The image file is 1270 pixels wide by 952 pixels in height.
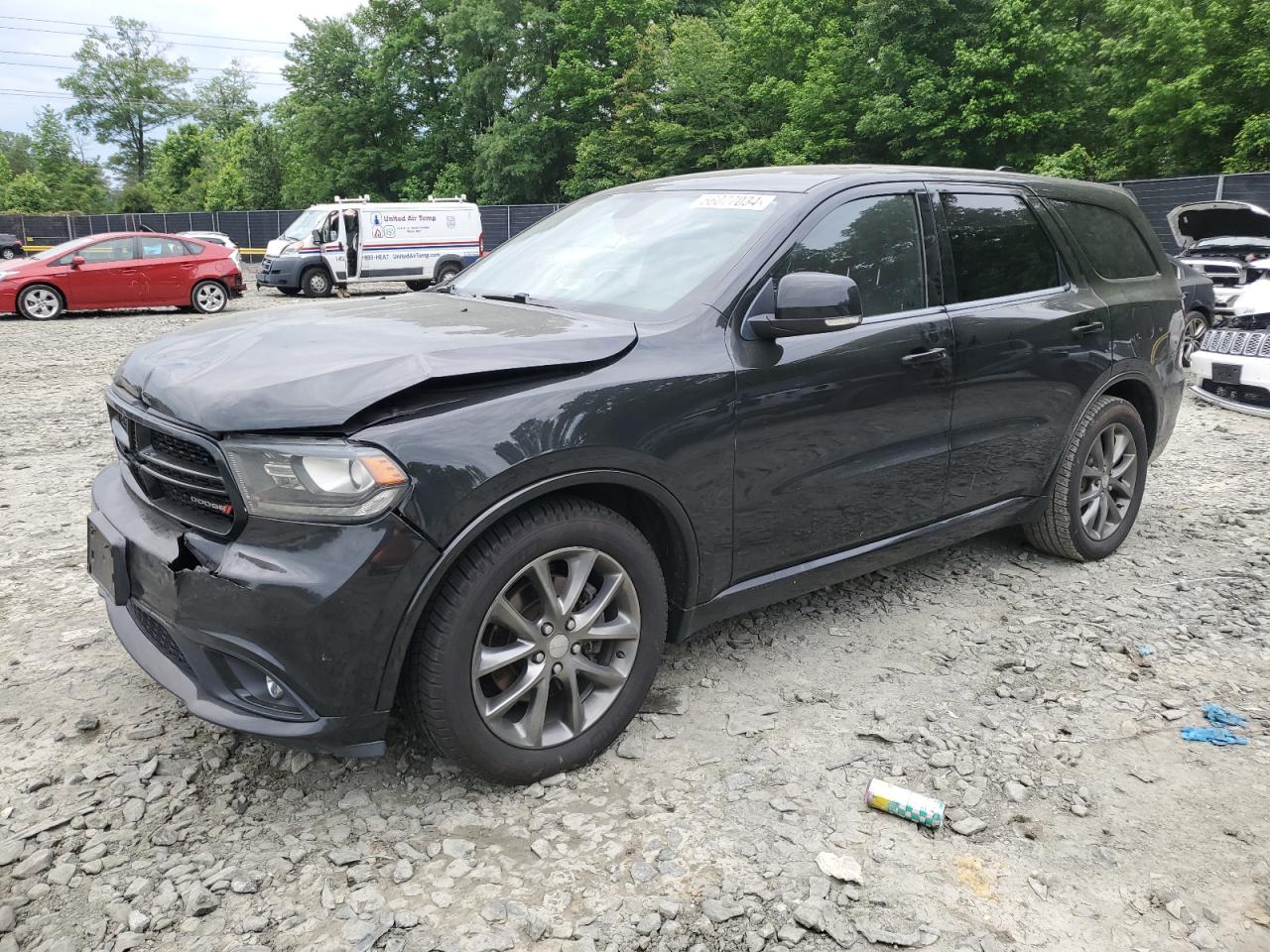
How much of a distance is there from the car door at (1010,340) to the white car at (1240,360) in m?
4.83

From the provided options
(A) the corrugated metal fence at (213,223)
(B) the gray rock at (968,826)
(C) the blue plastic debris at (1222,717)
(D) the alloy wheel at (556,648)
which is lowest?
(B) the gray rock at (968,826)

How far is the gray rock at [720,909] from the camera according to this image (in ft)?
7.73

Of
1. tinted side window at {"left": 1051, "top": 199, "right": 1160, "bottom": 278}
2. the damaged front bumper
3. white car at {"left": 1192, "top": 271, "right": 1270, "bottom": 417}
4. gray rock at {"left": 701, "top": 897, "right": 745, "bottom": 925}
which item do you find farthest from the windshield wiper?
white car at {"left": 1192, "top": 271, "right": 1270, "bottom": 417}

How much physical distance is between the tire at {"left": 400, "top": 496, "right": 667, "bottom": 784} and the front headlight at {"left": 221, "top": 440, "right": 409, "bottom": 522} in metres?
0.31

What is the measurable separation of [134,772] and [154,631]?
482mm

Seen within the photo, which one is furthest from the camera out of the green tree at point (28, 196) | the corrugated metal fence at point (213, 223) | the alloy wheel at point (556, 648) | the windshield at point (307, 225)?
the green tree at point (28, 196)

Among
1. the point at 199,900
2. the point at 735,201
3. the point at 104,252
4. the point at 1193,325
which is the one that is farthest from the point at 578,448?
the point at 104,252

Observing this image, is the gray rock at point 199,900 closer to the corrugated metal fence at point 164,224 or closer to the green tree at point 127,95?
the corrugated metal fence at point 164,224

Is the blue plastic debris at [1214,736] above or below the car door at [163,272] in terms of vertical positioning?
below

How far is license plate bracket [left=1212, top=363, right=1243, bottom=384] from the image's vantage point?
27.2 feet

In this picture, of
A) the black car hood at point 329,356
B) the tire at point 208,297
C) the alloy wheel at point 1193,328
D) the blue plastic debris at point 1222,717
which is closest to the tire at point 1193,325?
the alloy wheel at point 1193,328

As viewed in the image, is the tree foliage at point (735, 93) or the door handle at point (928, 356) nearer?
the door handle at point (928, 356)

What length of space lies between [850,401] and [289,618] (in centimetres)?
199

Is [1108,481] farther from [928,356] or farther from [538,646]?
[538,646]
